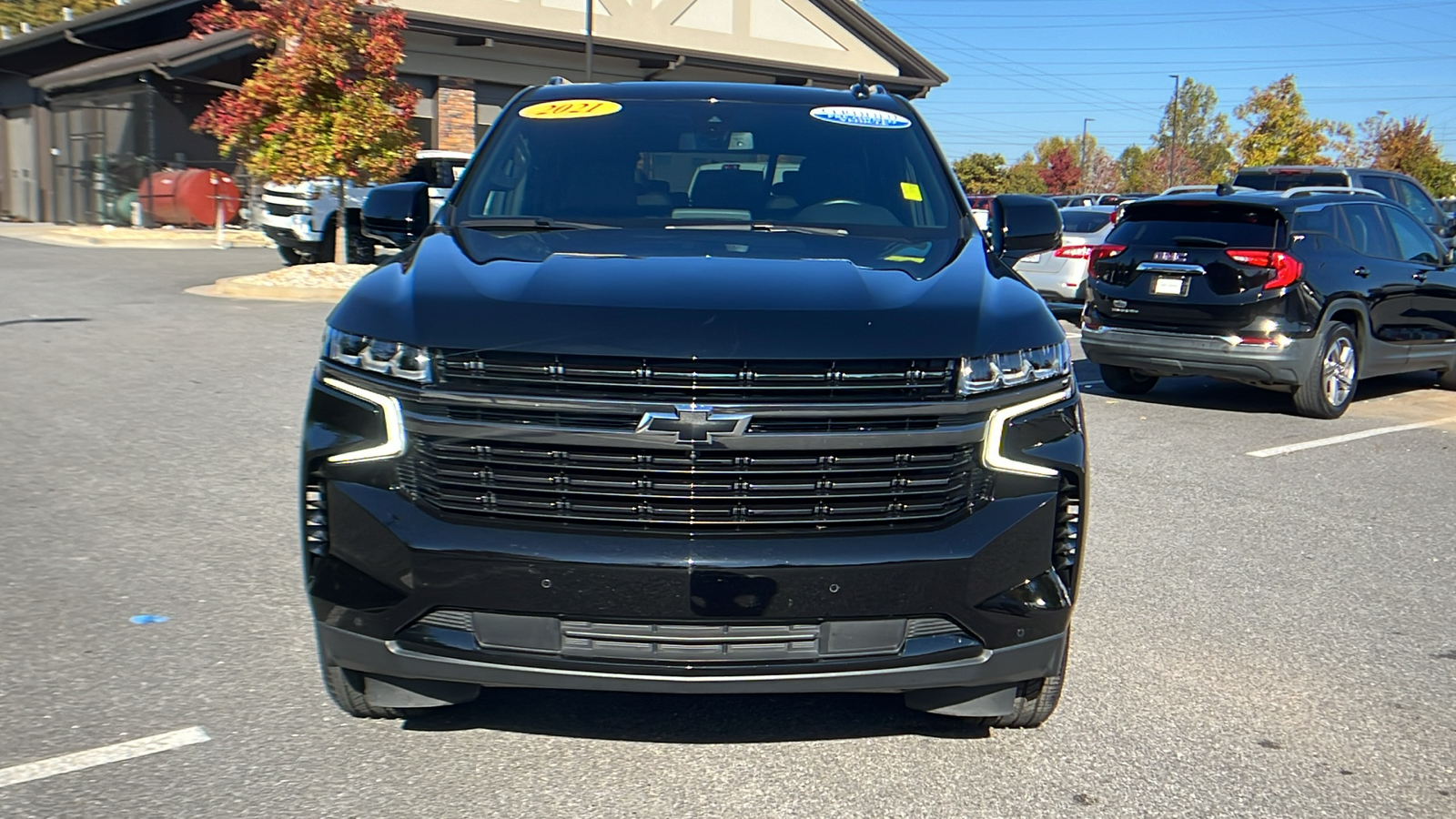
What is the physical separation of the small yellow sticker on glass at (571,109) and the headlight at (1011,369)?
87.2 inches

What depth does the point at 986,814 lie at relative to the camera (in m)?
3.34

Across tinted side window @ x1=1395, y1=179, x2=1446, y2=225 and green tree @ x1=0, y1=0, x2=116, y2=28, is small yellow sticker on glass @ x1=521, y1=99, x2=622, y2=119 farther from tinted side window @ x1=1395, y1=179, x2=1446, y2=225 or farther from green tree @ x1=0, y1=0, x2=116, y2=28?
green tree @ x1=0, y1=0, x2=116, y2=28

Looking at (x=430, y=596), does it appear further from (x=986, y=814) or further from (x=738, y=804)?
(x=986, y=814)

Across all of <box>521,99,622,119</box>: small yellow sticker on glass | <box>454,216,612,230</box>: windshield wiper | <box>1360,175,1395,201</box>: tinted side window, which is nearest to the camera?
<box>454,216,612,230</box>: windshield wiper

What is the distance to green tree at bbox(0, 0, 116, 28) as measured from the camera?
2196 inches

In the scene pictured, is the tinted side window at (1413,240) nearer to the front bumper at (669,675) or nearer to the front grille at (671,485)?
the front bumper at (669,675)

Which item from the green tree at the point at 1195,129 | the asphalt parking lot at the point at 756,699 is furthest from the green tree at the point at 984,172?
the asphalt parking lot at the point at 756,699

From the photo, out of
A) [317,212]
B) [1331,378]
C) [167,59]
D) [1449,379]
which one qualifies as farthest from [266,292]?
[1449,379]

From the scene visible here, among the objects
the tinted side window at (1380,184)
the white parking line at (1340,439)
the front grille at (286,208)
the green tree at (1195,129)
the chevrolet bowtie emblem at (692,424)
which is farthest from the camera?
the green tree at (1195,129)

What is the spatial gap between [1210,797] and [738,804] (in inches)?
48.8

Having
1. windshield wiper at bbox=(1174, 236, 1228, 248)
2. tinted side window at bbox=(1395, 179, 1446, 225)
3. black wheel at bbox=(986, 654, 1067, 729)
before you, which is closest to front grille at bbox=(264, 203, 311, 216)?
windshield wiper at bbox=(1174, 236, 1228, 248)

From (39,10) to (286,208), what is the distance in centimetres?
4727

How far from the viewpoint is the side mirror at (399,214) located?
4824 mm

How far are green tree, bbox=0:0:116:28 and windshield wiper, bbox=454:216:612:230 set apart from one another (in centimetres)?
5858
